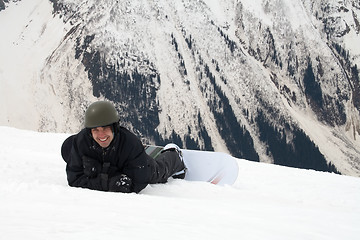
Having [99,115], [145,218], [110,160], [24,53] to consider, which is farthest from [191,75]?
[145,218]

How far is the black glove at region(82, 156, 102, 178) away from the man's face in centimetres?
35

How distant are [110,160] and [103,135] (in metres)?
0.57

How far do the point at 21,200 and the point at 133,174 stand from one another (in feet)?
7.05

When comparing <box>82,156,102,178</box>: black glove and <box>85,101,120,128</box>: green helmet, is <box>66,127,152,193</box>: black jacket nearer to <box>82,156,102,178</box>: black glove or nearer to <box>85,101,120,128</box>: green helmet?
<box>82,156,102,178</box>: black glove

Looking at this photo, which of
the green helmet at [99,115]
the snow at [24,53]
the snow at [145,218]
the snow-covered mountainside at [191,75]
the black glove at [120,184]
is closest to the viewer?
the snow at [145,218]

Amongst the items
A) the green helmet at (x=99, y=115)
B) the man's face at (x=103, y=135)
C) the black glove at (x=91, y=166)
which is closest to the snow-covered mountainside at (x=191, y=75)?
the black glove at (x=91, y=166)

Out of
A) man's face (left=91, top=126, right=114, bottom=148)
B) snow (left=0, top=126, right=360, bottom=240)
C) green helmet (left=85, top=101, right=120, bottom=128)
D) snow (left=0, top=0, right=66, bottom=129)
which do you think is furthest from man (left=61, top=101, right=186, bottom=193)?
snow (left=0, top=0, right=66, bottom=129)

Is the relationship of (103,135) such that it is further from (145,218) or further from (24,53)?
(24,53)

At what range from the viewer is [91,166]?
603cm

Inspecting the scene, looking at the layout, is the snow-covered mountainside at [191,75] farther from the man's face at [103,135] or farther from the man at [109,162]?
the man's face at [103,135]

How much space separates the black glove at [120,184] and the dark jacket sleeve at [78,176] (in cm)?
21

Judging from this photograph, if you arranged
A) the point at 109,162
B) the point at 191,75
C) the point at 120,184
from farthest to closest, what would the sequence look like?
the point at 191,75
the point at 109,162
the point at 120,184

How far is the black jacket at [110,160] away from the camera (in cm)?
604

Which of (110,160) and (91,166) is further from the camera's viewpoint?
(110,160)
